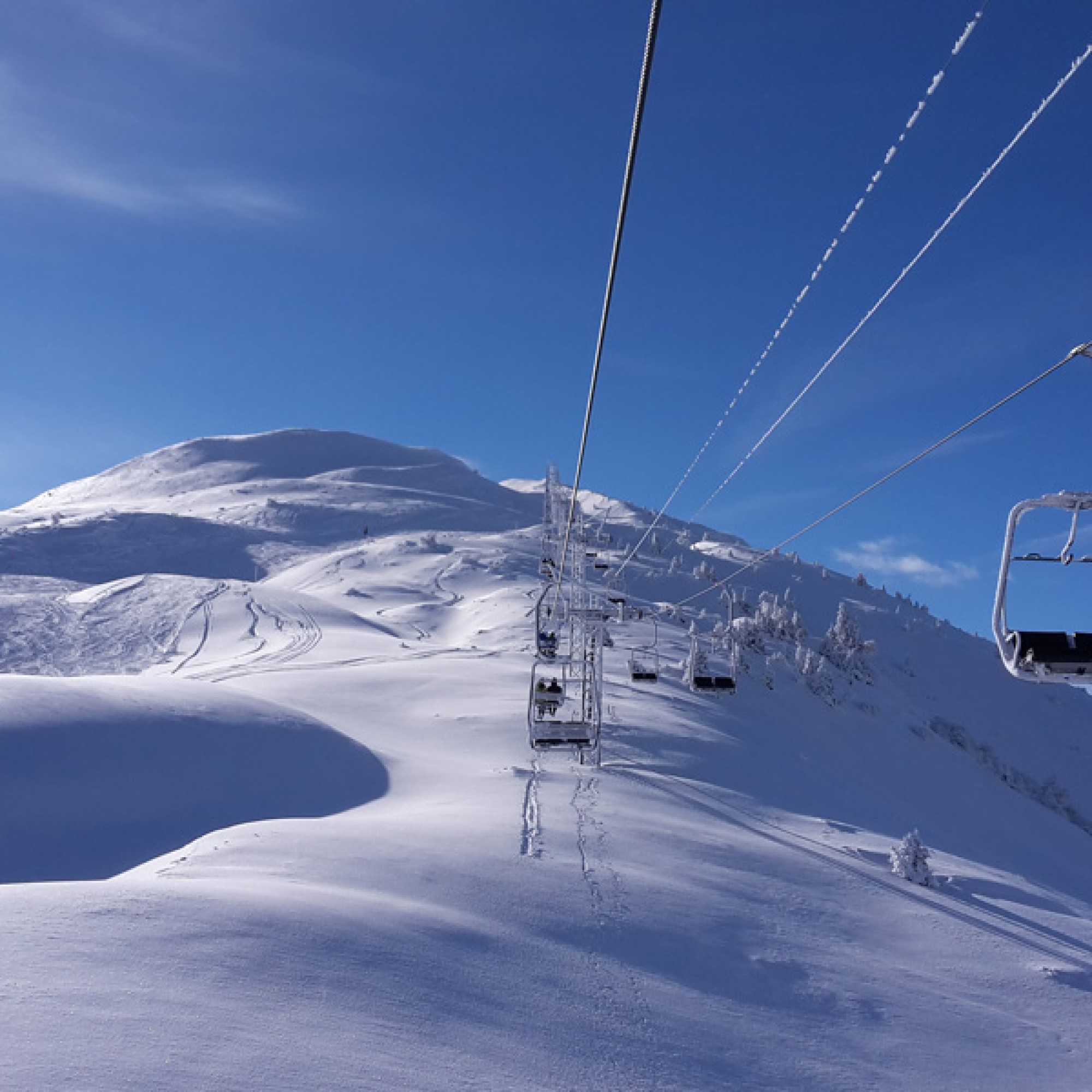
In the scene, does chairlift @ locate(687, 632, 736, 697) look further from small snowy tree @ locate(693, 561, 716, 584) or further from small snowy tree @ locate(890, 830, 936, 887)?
small snowy tree @ locate(693, 561, 716, 584)

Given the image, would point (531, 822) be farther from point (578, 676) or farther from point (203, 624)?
point (203, 624)

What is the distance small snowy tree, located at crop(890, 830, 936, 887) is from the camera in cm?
1934

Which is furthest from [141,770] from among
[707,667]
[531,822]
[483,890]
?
[707,667]

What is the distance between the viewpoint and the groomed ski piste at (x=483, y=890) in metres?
7.92

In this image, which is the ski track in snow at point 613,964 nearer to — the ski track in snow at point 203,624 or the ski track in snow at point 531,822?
the ski track in snow at point 531,822

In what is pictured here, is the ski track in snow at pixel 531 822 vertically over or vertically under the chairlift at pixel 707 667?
under

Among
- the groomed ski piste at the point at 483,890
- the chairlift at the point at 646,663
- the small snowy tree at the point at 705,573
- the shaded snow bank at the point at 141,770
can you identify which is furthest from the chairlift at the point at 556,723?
the small snowy tree at the point at 705,573

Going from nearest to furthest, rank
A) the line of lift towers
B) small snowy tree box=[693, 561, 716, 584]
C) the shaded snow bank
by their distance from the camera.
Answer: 1. the shaded snow bank
2. the line of lift towers
3. small snowy tree box=[693, 561, 716, 584]

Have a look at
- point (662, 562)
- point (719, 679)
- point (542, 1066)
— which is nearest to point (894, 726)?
point (719, 679)

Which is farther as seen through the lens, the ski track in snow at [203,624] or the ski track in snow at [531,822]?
the ski track in snow at [203,624]

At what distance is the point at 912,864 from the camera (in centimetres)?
1955

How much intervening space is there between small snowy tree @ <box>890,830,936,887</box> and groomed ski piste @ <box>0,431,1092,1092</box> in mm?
417

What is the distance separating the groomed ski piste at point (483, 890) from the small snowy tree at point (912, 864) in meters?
0.42

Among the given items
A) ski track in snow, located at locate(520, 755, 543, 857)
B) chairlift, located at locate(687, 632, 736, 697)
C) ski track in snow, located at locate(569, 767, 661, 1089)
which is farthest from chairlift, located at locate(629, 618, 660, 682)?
ski track in snow, located at locate(569, 767, 661, 1089)
